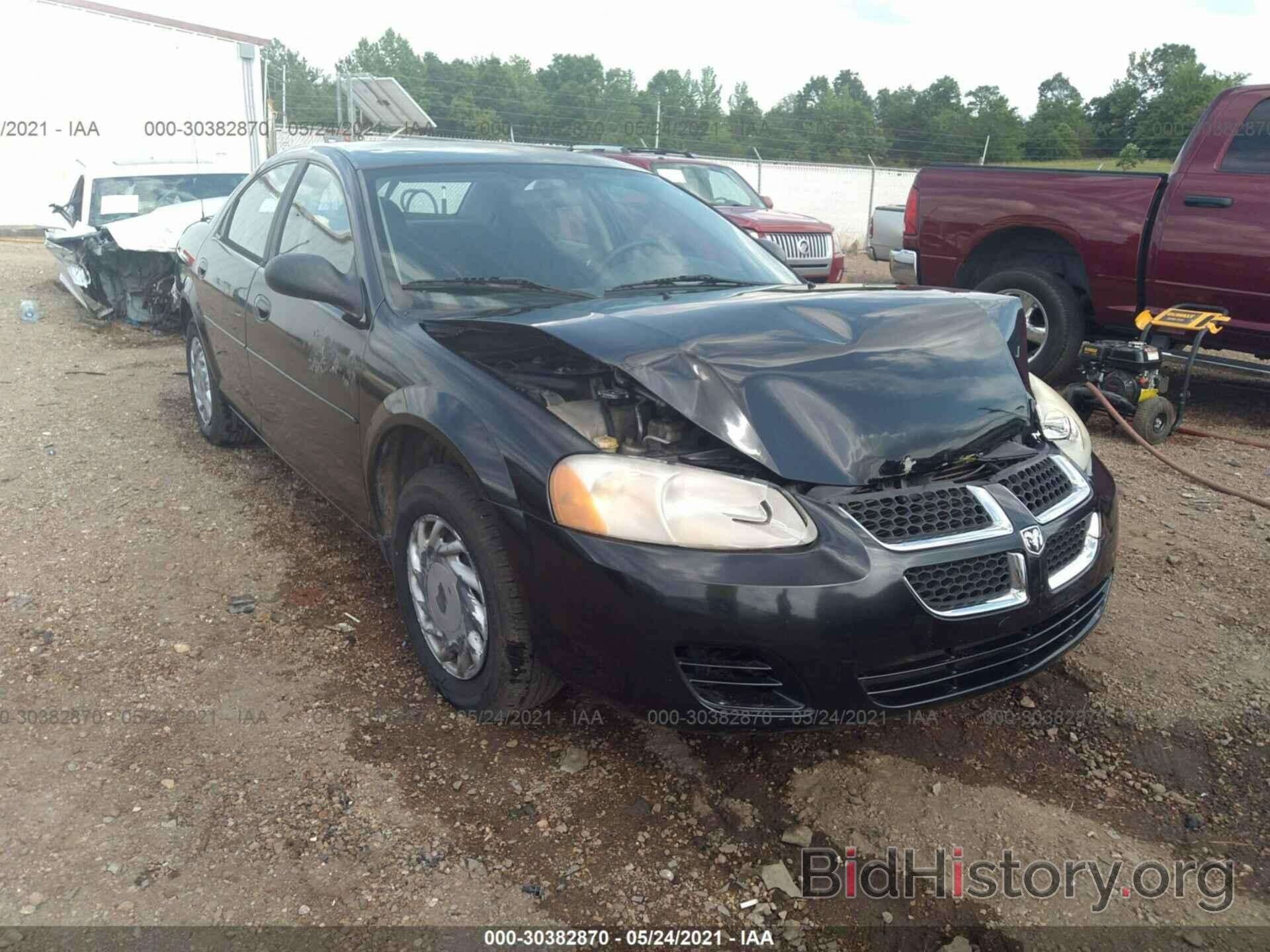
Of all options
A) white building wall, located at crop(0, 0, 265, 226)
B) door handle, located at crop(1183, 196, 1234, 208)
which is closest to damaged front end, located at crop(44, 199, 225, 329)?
door handle, located at crop(1183, 196, 1234, 208)

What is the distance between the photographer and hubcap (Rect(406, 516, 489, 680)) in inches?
→ 105

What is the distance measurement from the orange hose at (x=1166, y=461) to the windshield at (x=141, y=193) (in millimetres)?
8517

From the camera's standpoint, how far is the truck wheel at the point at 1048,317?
21.7 feet

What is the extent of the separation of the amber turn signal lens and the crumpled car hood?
30 cm

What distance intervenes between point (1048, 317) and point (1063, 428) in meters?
4.17

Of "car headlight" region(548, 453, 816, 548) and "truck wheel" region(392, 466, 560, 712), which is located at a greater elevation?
"car headlight" region(548, 453, 816, 548)

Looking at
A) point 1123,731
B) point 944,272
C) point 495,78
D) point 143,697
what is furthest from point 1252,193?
point 495,78

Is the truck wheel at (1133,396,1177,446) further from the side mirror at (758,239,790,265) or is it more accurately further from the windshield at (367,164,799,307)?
the windshield at (367,164,799,307)

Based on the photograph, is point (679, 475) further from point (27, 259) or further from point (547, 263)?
point (27, 259)

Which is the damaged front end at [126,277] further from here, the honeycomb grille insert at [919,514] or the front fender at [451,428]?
the honeycomb grille insert at [919,514]

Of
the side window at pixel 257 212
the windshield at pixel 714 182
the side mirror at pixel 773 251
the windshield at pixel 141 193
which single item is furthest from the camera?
the windshield at pixel 714 182

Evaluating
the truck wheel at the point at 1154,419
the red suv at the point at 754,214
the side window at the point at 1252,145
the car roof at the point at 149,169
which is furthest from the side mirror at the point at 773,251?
the car roof at the point at 149,169

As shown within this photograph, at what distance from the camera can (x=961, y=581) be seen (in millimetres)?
2258

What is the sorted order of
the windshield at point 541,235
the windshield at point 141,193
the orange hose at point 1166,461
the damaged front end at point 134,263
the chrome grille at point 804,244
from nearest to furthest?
the windshield at point 541,235 < the orange hose at point 1166,461 < the damaged front end at point 134,263 < the windshield at point 141,193 < the chrome grille at point 804,244
